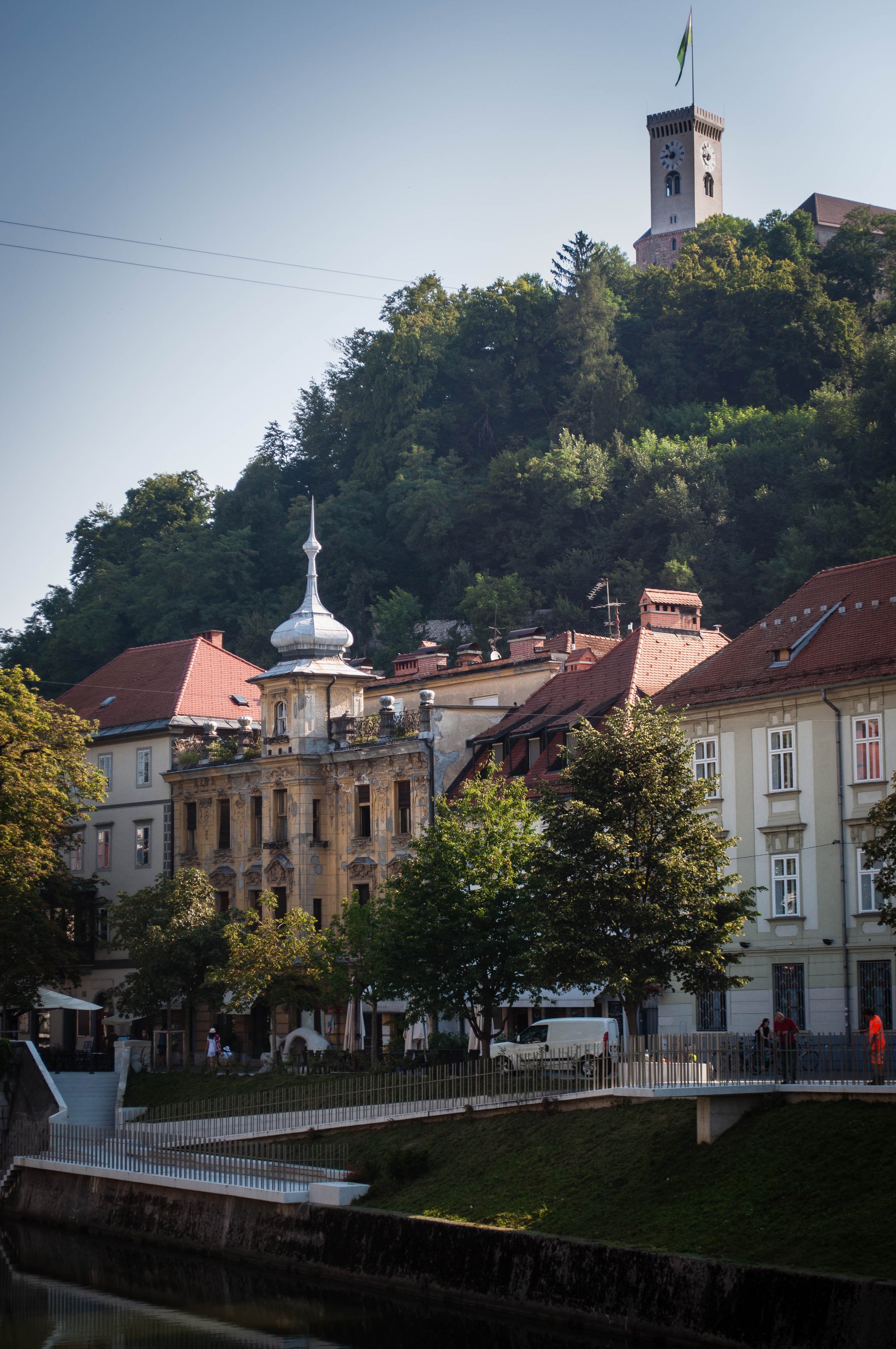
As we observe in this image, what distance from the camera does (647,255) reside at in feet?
493

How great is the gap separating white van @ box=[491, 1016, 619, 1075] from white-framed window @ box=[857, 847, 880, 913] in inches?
239

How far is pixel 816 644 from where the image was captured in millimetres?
44844

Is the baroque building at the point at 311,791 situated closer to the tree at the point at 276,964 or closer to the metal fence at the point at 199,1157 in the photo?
the tree at the point at 276,964

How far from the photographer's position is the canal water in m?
29.5

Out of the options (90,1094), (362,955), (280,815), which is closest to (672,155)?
(280,815)

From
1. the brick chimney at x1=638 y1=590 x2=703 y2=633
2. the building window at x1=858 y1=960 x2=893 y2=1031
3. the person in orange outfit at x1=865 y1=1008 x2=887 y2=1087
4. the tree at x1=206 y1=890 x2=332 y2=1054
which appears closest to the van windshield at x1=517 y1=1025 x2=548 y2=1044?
the building window at x1=858 y1=960 x2=893 y2=1031

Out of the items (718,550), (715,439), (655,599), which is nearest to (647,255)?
(715,439)

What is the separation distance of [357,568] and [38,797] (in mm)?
48378

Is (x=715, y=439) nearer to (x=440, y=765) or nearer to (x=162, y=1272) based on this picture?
(x=440, y=765)

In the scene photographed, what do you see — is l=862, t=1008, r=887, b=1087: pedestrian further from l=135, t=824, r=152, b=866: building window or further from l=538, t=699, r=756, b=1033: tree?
l=135, t=824, r=152, b=866: building window

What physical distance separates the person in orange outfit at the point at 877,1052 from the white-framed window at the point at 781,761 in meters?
12.9

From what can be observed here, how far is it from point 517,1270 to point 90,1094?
2694 cm

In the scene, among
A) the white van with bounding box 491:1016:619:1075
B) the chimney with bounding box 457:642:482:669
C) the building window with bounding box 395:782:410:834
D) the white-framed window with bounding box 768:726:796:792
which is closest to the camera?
the white van with bounding box 491:1016:619:1075

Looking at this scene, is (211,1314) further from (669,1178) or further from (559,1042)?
(559,1042)
